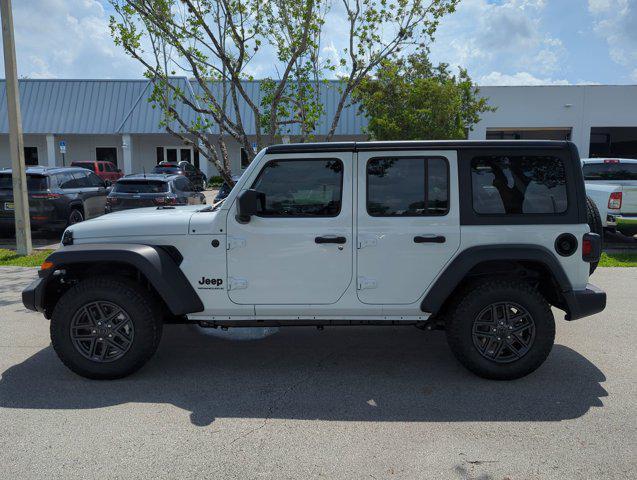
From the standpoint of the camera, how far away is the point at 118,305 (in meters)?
4.35

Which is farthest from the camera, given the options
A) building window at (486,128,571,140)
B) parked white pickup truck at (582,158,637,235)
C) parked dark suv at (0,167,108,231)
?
building window at (486,128,571,140)

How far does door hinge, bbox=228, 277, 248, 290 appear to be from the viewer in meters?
4.41

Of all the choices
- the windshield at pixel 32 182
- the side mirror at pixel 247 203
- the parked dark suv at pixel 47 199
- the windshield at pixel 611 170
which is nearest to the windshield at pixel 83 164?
the parked dark suv at pixel 47 199

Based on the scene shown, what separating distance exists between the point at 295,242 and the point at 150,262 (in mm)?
1171

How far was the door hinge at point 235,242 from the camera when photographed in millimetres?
4395

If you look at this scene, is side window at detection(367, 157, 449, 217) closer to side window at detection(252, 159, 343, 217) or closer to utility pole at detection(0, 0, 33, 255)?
side window at detection(252, 159, 343, 217)

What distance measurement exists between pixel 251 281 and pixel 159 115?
3012cm

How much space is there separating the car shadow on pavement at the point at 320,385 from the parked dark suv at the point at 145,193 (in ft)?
23.9

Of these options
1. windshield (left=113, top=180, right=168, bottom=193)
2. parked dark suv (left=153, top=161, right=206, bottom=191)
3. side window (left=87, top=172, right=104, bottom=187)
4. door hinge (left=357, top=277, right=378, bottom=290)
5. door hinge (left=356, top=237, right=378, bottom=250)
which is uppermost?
parked dark suv (left=153, top=161, right=206, bottom=191)

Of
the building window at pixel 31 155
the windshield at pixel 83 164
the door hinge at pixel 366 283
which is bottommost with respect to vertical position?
the door hinge at pixel 366 283

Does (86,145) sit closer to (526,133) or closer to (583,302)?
(526,133)

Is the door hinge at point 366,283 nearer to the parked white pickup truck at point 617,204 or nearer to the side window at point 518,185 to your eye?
the side window at point 518,185

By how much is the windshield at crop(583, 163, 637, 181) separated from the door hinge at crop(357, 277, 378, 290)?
32.3 feet

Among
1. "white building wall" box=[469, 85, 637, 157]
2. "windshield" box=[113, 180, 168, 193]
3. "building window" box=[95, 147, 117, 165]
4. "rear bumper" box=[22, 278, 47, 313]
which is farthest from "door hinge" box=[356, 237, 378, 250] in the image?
"building window" box=[95, 147, 117, 165]
